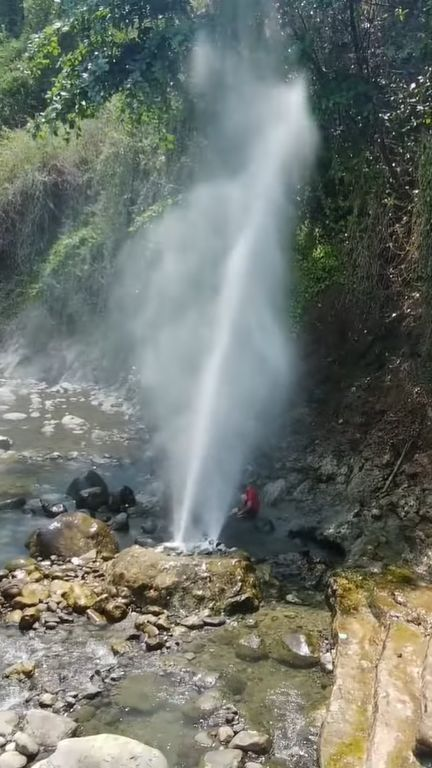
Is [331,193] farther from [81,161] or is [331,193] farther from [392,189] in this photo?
[81,161]

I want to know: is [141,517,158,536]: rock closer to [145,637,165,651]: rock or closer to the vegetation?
[145,637,165,651]: rock

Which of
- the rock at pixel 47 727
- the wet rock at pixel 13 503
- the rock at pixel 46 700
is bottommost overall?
the rock at pixel 47 727

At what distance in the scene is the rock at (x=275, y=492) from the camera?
27.2 ft

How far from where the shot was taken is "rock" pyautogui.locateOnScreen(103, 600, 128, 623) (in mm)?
5906

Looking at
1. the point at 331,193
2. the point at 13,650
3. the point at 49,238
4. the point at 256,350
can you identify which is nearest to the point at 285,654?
the point at 13,650

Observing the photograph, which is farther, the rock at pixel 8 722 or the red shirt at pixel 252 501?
the red shirt at pixel 252 501

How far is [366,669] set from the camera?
4922 mm

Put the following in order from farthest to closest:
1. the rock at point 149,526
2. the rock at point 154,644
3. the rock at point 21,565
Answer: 1. the rock at point 149,526
2. the rock at point 21,565
3. the rock at point 154,644

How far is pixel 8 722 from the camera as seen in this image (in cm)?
448

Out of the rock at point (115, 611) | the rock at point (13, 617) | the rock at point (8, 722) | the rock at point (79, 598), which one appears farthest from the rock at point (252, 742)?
the rock at point (13, 617)

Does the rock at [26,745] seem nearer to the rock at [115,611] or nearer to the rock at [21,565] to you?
the rock at [115,611]

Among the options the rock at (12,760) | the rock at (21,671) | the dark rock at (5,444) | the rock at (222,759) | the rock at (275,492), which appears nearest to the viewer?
the rock at (12,760)

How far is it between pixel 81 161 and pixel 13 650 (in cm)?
1385

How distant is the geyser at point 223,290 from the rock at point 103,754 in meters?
3.46
